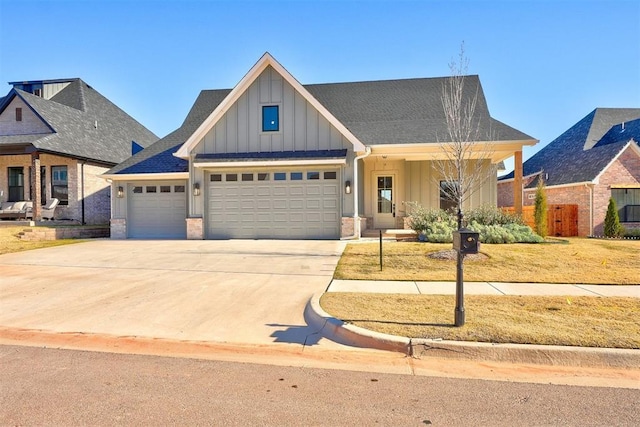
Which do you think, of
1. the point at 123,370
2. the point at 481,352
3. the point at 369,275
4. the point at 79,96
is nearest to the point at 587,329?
the point at 481,352

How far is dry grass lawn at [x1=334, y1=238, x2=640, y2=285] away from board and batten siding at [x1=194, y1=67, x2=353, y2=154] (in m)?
5.60

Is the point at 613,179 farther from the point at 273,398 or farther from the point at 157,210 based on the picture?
the point at 157,210

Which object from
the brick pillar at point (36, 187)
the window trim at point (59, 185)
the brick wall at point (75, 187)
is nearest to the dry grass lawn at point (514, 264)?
the brick pillar at point (36, 187)

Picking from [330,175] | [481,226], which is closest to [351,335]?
[481,226]

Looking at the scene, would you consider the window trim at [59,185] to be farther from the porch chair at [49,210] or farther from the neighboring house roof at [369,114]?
the neighboring house roof at [369,114]

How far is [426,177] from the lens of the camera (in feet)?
60.1

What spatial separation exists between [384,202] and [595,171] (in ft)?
35.5

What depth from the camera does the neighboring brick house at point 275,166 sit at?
49.5 ft

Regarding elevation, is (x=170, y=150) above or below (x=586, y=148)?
below

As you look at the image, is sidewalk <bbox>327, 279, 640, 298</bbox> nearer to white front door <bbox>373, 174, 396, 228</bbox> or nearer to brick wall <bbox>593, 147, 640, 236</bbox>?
white front door <bbox>373, 174, 396, 228</bbox>

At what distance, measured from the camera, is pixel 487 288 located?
292 inches

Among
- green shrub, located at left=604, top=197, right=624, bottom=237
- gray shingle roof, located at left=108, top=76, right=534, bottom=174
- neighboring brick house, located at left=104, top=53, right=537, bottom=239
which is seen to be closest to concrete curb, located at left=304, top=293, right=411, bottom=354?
neighboring brick house, located at left=104, top=53, right=537, bottom=239

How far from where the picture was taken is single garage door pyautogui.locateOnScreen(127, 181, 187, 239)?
57.5 ft

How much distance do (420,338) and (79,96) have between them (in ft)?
90.6
